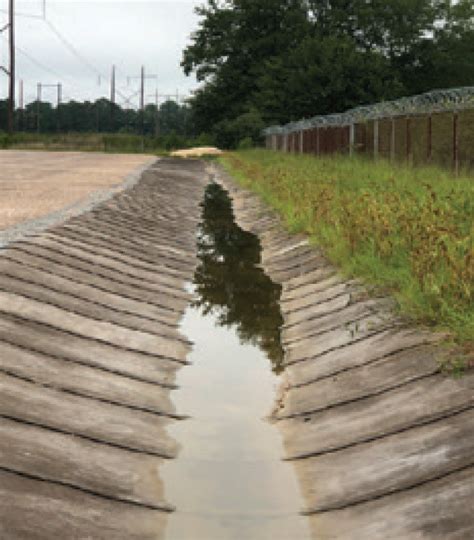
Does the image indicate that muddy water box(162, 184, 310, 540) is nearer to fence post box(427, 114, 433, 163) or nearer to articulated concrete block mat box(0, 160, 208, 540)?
articulated concrete block mat box(0, 160, 208, 540)

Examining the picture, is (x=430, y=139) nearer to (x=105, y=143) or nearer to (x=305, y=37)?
(x=305, y=37)

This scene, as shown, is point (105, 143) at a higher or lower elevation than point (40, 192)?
higher

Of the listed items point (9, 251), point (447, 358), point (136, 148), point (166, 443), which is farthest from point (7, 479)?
point (136, 148)

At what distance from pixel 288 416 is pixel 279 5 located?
72566 millimetres

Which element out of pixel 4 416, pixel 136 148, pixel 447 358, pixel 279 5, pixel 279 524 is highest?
pixel 279 5

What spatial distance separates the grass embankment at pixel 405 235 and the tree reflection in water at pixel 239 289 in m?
0.98

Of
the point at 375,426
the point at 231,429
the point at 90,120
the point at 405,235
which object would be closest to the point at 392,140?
the point at 405,235

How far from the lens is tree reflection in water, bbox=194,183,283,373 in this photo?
925cm

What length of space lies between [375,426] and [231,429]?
3.73ft

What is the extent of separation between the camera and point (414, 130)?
73.7 feet

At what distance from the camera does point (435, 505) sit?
4.32 meters

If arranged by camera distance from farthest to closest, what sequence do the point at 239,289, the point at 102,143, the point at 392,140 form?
the point at 102,143 < the point at 392,140 < the point at 239,289

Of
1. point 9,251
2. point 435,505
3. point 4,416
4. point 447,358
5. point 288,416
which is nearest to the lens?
point 435,505

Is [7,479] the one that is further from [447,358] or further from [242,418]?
[447,358]
